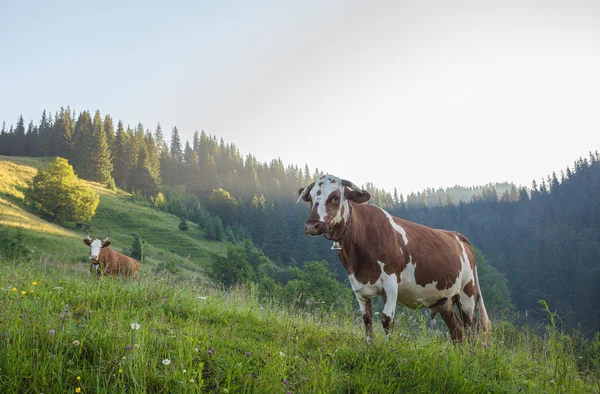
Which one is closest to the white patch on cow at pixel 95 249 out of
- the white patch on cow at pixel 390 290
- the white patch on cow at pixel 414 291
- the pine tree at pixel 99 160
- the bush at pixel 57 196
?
the white patch on cow at pixel 414 291

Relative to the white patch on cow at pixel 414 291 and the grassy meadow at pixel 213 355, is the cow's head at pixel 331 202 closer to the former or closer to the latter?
the white patch on cow at pixel 414 291

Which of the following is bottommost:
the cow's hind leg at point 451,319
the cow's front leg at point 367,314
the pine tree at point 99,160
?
the cow's hind leg at point 451,319

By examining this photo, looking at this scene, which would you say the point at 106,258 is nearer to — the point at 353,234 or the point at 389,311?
the point at 353,234

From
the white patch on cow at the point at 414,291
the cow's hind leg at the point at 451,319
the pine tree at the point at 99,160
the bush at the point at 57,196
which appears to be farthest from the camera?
the pine tree at the point at 99,160

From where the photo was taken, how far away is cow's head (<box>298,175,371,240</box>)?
5.07 m

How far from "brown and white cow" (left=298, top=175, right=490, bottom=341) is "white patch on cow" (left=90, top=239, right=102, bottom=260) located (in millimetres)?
13374

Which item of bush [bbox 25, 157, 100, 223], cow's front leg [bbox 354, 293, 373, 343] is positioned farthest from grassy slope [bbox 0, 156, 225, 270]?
cow's front leg [bbox 354, 293, 373, 343]

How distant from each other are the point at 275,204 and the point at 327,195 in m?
118

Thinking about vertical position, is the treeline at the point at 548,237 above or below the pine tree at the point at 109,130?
below

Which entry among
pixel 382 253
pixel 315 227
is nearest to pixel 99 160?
pixel 315 227

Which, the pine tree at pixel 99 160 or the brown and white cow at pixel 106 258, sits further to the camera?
the pine tree at pixel 99 160

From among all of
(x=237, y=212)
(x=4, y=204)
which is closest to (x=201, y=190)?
(x=237, y=212)

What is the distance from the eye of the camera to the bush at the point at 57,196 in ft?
184

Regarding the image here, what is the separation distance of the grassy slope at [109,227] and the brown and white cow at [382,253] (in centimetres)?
3971
